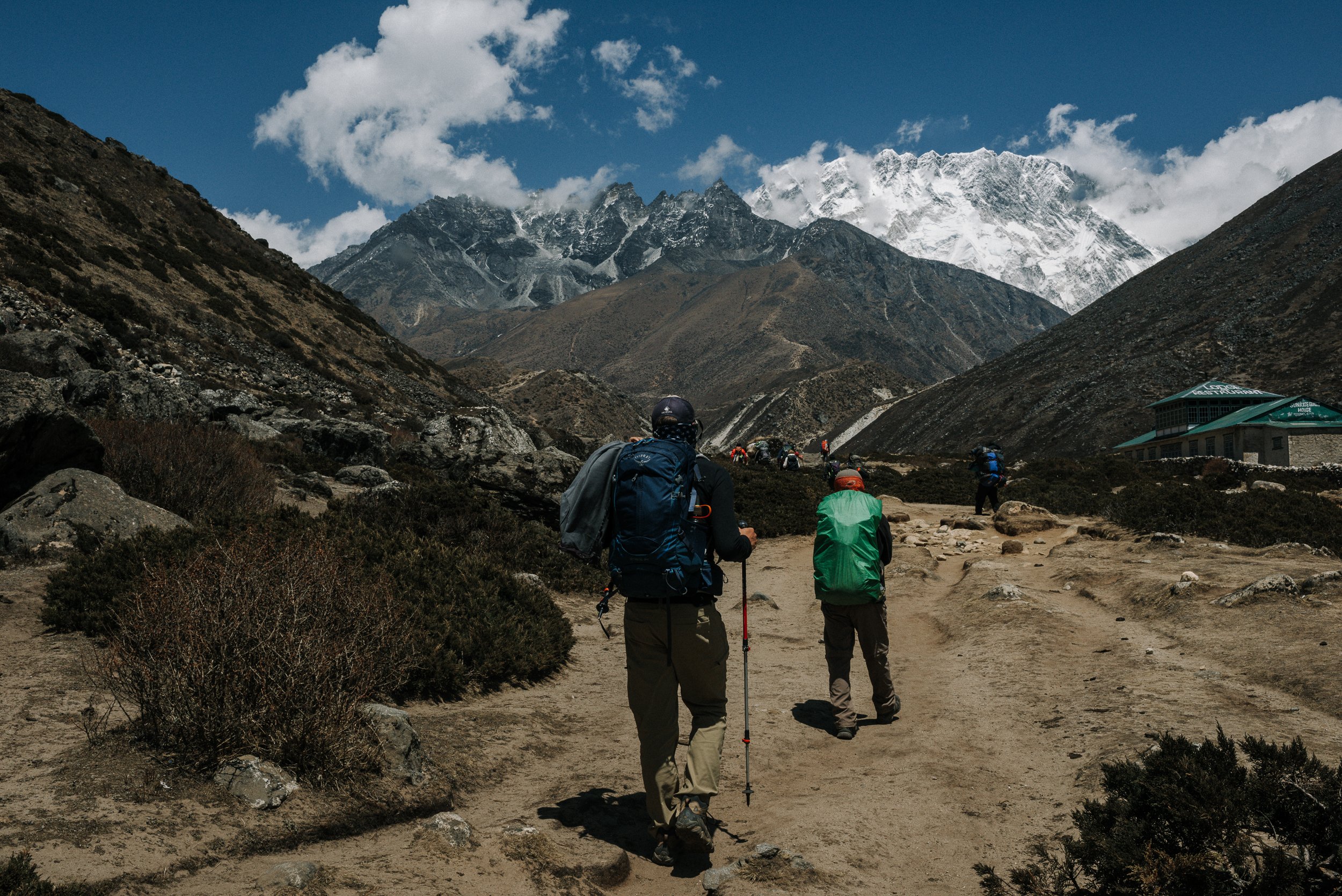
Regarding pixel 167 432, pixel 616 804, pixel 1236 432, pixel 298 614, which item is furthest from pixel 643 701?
pixel 1236 432

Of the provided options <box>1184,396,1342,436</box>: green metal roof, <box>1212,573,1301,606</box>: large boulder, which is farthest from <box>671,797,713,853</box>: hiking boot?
<box>1184,396,1342,436</box>: green metal roof

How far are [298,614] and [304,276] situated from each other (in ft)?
159

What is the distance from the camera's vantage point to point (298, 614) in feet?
15.6

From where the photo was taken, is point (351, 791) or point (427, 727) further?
point (427, 727)

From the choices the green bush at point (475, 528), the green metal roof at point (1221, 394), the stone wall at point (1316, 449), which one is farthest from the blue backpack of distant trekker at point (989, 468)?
the green metal roof at point (1221, 394)

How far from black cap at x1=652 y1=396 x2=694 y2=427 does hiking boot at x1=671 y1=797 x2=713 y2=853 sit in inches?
81.5

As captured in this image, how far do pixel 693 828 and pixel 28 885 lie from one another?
2.74 m

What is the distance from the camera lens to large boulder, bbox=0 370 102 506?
27.3 ft

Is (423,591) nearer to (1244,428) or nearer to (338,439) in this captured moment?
(338,439)

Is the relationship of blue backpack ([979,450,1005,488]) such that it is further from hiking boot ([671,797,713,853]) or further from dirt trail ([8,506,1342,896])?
hiking boot ([671,797,713,853])

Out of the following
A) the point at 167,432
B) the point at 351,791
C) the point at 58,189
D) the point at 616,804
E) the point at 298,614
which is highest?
the point at 58,189

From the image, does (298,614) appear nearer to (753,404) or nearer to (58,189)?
(58,189)

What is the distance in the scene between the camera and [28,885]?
8.84 feet

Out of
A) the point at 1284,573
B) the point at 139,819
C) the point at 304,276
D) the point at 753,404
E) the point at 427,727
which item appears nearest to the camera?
the point at 139,819
